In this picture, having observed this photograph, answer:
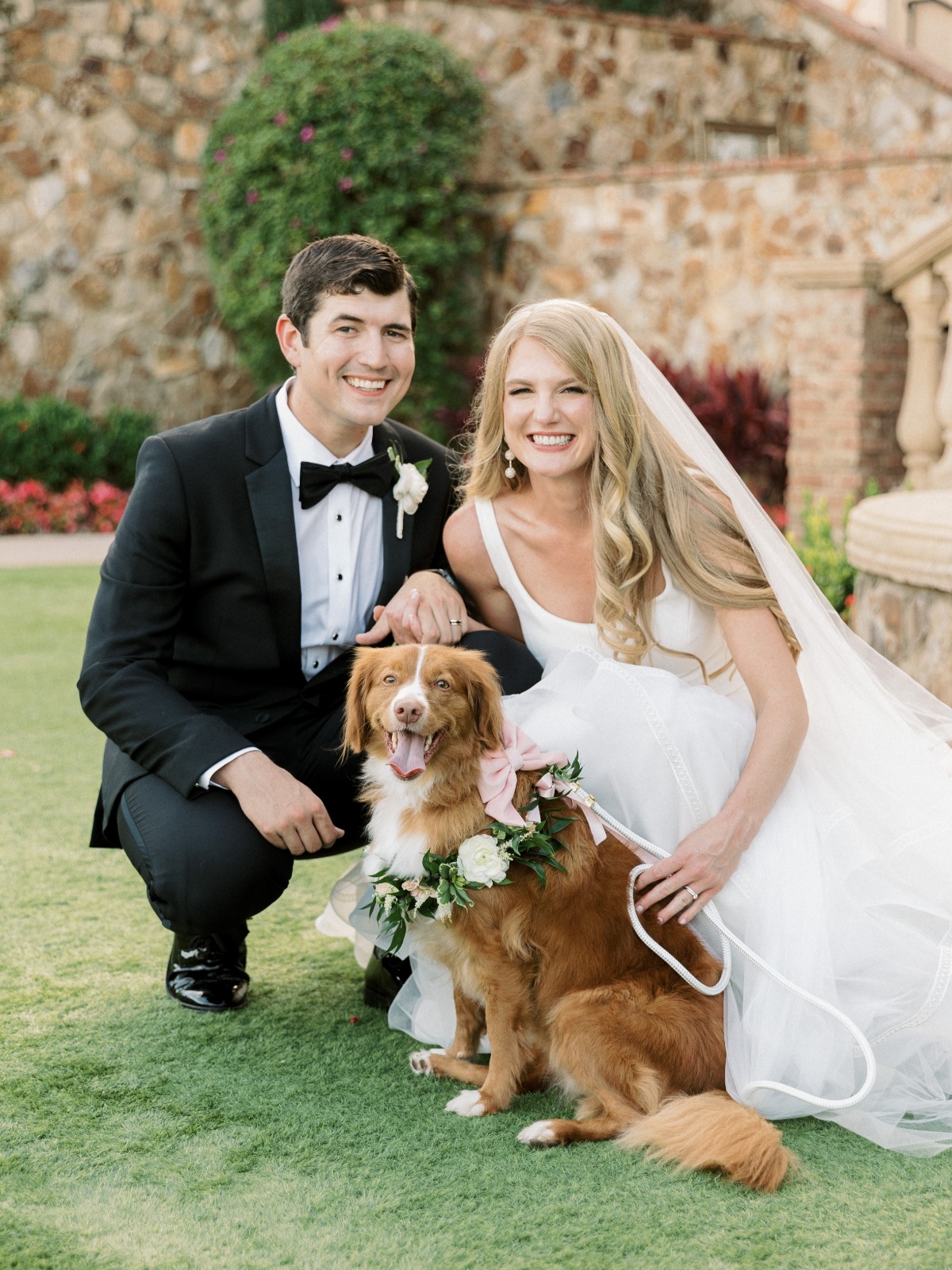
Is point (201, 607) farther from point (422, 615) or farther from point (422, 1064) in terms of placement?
point (422, 1064)

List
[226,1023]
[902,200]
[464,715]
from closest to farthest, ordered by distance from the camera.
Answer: [464,715] → [226,1023] → [902,200]

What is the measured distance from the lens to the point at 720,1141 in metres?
2.43

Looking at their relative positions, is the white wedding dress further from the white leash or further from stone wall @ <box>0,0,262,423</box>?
stone wall @ <box>0,0,262,423</box>

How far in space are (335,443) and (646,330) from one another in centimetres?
831

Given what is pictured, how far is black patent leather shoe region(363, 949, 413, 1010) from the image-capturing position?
329 cm

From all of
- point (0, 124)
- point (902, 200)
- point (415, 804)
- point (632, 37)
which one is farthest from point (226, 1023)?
point (632, 37)

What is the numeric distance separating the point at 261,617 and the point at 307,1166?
138cm

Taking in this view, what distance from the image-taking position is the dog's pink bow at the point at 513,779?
8.97 ft

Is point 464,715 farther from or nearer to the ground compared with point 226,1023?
farther from the ground

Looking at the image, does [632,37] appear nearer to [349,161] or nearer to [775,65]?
[775,65]

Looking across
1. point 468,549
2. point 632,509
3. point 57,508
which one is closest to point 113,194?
point 57,508

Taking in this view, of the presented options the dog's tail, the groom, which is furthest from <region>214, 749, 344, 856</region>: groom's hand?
the dog's tail

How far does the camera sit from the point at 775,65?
1405 centimetres

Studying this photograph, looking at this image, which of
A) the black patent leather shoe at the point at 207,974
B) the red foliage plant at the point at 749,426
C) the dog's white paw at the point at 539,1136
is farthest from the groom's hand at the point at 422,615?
the red foliage plant at the point at 749,426
